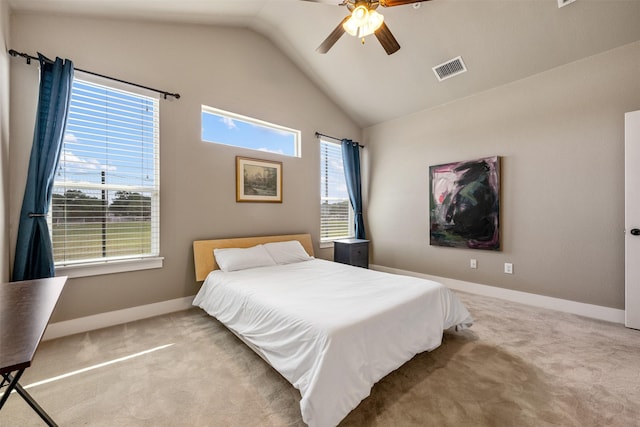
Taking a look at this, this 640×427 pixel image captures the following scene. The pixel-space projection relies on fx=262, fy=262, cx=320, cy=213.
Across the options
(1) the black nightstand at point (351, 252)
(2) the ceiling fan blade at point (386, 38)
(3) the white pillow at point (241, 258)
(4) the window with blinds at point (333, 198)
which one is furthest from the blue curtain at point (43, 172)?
(1) the black nightstand at point (351, 252)

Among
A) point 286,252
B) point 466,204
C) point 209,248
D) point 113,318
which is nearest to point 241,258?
point 209,248

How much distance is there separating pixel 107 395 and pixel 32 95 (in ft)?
8.58

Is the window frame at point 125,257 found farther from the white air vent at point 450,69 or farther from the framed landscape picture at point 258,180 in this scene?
the white air vent at point 450,69

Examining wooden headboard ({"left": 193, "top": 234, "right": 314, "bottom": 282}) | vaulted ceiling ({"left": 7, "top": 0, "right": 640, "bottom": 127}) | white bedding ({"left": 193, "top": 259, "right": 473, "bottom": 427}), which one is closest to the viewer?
white bedding ({"left": 193, "top": 259, "right": 473, "bottom": 427})

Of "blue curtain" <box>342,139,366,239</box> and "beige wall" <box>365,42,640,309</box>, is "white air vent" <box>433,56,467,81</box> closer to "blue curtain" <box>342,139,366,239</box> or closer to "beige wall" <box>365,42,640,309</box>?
A: "beige wall" <box>365,42,640,309</box>

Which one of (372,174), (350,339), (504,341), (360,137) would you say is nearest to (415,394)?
(350,339)

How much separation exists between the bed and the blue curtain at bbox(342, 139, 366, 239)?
2.01 meters

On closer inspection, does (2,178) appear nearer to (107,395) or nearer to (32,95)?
(32,95)

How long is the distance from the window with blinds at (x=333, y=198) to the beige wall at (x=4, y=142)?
3.53 meters

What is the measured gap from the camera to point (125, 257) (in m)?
2.79

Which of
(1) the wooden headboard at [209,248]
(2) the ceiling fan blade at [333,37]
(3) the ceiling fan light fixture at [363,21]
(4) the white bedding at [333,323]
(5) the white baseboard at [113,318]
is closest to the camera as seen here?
(4) the white bedding at [333,323]

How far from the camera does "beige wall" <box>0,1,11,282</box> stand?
2072mm

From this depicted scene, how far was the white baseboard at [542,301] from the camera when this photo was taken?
9.02 ft

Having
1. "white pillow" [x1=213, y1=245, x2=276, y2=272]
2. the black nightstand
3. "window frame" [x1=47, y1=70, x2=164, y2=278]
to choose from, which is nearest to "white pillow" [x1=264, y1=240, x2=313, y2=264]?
"white pillow" [x1=213, y1=245, x2=276, y2=272]
